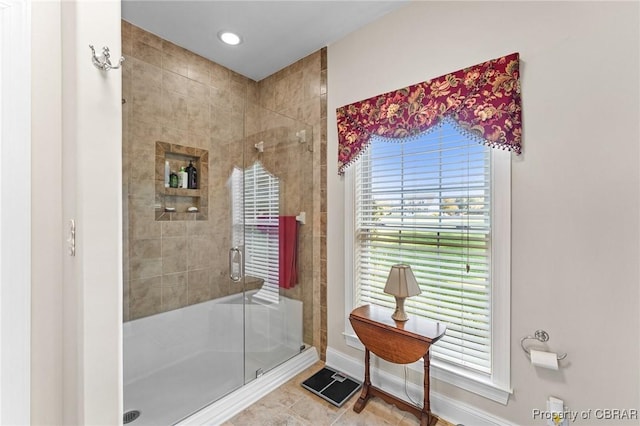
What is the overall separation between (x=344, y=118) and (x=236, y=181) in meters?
1.04

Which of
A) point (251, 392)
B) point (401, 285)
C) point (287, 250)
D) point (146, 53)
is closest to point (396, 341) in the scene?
point (401, 285)

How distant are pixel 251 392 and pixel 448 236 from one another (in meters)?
1.73

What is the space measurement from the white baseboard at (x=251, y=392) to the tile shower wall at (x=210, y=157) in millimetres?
197

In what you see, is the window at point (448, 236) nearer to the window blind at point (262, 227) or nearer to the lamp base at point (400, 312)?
the lamp base at point (400, 312)

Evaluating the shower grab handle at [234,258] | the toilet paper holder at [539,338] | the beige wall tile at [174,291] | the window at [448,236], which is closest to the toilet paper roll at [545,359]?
the toilet paper holder at [539,338]

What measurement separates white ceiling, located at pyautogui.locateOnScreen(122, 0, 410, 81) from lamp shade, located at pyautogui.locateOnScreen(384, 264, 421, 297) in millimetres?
1861

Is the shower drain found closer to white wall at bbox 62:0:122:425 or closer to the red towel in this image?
white wall at bbox 62:0:122:425

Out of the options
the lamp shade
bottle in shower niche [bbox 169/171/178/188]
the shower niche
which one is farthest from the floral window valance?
bottle in shower niche [bbox 169/171/178/188]

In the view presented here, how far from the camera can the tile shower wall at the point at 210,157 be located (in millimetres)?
1959

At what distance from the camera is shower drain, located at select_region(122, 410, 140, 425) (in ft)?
5.32

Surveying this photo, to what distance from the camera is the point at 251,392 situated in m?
1.88

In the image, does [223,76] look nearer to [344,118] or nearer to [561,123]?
[344,118]

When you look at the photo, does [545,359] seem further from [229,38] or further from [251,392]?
[229,38]

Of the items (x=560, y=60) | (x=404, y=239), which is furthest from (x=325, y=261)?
(x=560, y=60)
